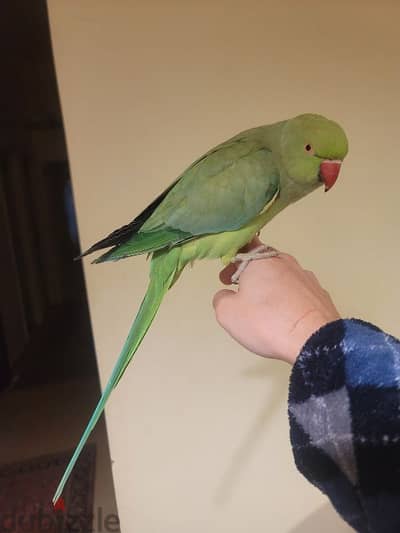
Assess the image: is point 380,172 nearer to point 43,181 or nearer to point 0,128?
point 43,181

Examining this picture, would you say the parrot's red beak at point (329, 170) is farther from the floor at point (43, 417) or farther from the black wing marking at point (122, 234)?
the floor at point (43, 417)

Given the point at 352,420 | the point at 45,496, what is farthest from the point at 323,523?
the point at 352,420

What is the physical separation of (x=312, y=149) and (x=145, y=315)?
31 cm

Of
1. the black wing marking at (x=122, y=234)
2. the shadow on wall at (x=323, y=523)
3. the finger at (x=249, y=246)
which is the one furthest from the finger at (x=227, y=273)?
the shadow on wall at (x=323, y=523)

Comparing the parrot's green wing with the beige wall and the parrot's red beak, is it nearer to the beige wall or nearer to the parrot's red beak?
the parrot's red beak

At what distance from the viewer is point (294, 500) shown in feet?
3.70

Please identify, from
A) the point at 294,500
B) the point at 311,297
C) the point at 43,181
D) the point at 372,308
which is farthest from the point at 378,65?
the point at 294,500

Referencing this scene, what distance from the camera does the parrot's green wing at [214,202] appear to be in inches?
26.3

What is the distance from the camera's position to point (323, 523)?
3.72 feet

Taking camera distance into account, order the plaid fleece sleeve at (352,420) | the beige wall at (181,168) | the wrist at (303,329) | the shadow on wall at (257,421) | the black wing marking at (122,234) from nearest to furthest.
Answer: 1. the plaid fleece sleeve at (352,420)
2. the wrist at (303,329)
3. the black wing marking at (122,234)
4. the beige wall at (181,168)
5. the shadow on wall at (257,421)

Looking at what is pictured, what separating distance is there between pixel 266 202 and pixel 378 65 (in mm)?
525

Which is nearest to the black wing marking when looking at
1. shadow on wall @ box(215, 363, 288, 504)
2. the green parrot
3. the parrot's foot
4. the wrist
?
the green parrot

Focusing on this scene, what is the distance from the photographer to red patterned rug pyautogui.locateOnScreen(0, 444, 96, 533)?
1.22m

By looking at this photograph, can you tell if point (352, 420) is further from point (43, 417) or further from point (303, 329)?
point (43, 417)
